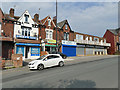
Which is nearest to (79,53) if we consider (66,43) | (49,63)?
(66,43)

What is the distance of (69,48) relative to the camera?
1129 inches

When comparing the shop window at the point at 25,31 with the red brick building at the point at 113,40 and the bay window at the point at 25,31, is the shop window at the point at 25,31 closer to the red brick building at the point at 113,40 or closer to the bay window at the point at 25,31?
the bay window at the point at 25,31

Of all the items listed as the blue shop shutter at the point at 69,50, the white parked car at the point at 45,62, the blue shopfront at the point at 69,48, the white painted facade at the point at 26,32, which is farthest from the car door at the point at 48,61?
the blue shop shutter at the point at 69,50

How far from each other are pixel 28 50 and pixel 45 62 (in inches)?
473

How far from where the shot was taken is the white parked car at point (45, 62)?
11.0 meters

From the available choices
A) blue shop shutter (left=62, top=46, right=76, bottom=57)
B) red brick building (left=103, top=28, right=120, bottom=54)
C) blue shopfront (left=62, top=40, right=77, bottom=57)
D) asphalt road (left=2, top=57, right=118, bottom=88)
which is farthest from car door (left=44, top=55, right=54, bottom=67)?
red brick building (left=103, top=28, right=120, bottom=54)

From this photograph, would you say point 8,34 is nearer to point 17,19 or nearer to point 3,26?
point 3,26

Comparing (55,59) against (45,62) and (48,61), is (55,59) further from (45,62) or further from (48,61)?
(45,62)

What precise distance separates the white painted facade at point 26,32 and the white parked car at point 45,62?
10.7m

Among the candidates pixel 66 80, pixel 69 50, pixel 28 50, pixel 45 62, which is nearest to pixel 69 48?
pixel 69 50

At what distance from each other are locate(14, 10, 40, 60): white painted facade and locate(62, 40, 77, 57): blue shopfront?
758 cm

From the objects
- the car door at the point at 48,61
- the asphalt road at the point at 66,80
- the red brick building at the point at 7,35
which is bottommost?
the asphalt road at the point at 66,80

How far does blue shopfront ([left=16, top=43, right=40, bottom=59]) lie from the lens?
20.6 metres

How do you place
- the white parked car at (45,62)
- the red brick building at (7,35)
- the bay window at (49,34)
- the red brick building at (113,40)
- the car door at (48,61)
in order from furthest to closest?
1. the red brick building at (113,40)
2. the bay window at (49,34)
3. the red brick building at (7,35)
4. the car door at (48,61)
5. the white parked car at (45,62)
